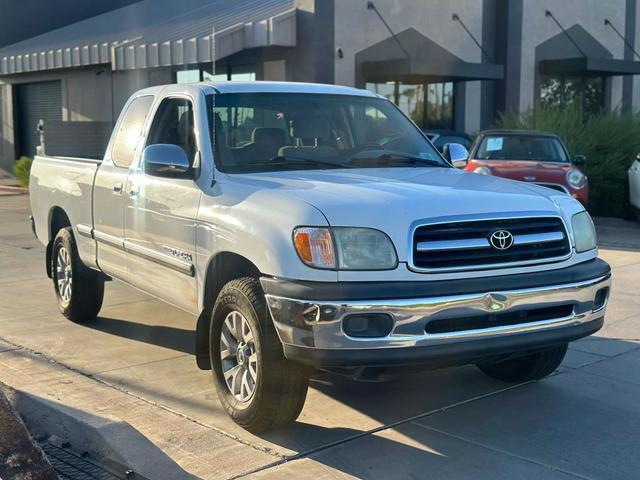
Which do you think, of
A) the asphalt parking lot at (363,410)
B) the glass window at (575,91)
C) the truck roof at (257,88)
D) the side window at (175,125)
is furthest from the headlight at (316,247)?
the glass window at (575,91)

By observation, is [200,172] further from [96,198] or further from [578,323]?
[578,323]

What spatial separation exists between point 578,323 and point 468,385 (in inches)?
48.1

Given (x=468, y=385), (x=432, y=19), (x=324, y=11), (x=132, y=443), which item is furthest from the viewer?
(x=432, y=19)

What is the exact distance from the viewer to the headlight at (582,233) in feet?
15.5

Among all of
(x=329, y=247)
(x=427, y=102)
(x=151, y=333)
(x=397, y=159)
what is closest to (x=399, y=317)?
(x=329, y=247)

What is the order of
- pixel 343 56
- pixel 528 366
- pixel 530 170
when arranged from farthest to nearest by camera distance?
pixel 343 56 < pixel 530 170 < pixel 528 366

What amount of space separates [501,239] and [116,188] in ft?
10.0

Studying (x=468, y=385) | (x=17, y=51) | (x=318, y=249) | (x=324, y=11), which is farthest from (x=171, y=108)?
(x=17, y=51)

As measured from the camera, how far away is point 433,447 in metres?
4.48

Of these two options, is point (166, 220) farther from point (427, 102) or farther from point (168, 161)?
point (427, 102)

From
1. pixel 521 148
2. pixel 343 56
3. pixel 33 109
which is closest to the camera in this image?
pixel 521 148

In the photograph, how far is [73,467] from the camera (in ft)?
14.1

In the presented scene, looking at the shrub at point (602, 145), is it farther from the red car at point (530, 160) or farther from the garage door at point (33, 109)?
the garage door at point (33, 109)

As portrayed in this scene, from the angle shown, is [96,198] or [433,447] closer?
[433,447]
